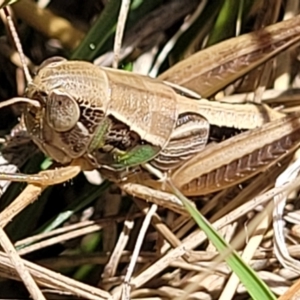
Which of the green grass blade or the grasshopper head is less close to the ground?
the grasshopper head

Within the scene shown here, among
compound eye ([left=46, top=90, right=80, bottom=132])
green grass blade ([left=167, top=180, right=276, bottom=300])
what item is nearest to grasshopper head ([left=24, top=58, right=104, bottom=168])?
compound eye ([left=46, top=90, right=80, bottom=132])

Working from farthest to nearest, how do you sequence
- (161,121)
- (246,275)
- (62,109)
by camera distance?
1. (161,121)
2. (62,109)
3. (246,275)

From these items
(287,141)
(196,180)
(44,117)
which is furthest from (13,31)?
(287,141)

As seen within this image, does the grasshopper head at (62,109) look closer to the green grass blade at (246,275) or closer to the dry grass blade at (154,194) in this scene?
the dry grass blade at (154,194)

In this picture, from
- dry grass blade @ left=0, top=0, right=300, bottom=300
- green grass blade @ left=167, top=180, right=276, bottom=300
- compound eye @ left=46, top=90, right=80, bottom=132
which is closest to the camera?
green grass blade @ left=167, top=180, right=276, bottom=300

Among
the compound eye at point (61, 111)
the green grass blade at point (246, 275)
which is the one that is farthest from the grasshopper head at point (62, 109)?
the green grass blade at point (246, 275)

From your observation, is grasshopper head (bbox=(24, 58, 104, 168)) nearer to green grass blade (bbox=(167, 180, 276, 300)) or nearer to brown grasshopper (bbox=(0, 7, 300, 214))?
brown grasshopper (bbox=(0, 7, 300, 214))

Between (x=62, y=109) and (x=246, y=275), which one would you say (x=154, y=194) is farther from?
(x=246, y=275)

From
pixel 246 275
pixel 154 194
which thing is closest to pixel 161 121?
pixel 154 194
